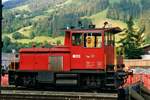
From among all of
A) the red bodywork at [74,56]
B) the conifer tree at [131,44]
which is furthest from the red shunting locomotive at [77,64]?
the conifer tree at [131,44]

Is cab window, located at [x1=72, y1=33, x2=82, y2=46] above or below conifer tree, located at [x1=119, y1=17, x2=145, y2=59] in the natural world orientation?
below

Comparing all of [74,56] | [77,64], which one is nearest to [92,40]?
[74,56]

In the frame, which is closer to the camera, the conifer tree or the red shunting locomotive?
the red shunting locomotive

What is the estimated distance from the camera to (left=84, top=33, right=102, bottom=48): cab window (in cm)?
2211

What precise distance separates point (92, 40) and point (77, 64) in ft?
5.06

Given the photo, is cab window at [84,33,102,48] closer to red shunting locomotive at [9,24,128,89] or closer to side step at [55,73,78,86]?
red shunting locomotive at [9,24,128,89]

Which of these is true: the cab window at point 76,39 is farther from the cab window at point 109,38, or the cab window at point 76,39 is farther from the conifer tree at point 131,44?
the conifer tree at point 131,44

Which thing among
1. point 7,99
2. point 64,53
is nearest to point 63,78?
point 64,53

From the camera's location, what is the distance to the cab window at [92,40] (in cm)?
2211

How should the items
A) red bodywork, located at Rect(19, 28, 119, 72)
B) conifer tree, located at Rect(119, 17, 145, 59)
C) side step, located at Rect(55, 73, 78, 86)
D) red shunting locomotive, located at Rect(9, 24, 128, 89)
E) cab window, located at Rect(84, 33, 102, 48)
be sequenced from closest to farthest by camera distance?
side step, located at Rect(55, 73, 78, 86) < red shunting locomotive, located at Rect(9, 24, 128, 89) < cab window, located at Rect(84, 33, 102, 48) < red bodywork, located at Rect(19, 28, 119, 72) < conifer tree, located at Rect(119, 17, 145, 59)

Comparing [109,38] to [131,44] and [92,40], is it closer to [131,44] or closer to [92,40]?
[92,40]

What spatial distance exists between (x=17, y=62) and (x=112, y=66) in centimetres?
539

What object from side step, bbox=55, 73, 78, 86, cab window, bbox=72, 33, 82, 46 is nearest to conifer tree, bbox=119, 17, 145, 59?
cab window, bbox=72, 33, 82, 46

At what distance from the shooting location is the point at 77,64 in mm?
22516
